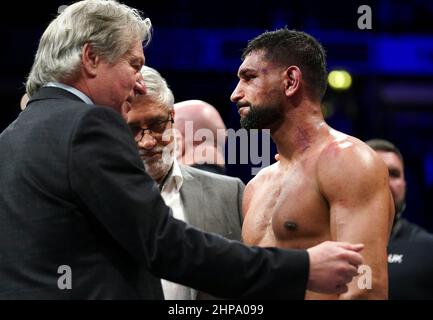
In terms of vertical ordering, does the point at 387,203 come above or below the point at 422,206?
above

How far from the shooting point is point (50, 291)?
146 centimetres

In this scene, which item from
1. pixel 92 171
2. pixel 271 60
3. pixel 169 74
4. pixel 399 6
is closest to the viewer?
pixel 92 171

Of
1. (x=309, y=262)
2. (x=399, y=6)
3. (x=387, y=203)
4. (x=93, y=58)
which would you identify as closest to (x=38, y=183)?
(x=93, y=58)

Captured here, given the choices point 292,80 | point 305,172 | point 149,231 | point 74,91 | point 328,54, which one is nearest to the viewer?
point 149,231

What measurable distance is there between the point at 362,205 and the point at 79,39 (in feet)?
2.61

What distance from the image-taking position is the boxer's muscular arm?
1.88m

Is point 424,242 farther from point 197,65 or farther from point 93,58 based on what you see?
point 197,65

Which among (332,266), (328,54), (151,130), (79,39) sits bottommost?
(332,266)

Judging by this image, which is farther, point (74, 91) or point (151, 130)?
point (151, 130)

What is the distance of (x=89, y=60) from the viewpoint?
5.34ft

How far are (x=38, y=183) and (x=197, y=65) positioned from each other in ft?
13.5

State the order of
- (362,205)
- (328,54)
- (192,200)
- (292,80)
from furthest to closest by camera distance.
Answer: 1. (328,54)
2. (192,200)
3. (292,80)
4. (362,205)

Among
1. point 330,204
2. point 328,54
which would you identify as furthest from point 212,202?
point 328,54

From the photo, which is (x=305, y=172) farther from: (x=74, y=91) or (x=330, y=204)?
(x=74, y=91)
